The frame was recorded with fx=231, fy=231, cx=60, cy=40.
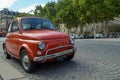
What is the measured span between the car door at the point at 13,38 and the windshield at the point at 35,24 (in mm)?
374

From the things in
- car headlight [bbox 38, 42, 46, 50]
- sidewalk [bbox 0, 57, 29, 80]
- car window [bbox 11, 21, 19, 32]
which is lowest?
sidewalk [bbox 0, 57, 29, 80]

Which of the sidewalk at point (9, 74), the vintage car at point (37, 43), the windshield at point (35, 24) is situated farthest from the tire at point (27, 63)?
the windshield at point (35, 24)

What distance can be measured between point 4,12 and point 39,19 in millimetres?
133517

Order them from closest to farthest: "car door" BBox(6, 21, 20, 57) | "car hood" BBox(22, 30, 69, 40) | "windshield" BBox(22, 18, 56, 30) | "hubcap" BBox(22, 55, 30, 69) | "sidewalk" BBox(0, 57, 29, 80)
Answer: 1. "sidewalk" BBox(0, 57, 29, 80)
2. "car hood" BBox(22, 30, 69, 40)
3. "hubcap" BBox(22, 55, 30, 69)
4. "windshield" BBox(22, 18, 56, 30)
5. "car door" BBox(6, 21, 20, 57)

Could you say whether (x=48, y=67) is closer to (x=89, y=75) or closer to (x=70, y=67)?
(x=70, y=67)

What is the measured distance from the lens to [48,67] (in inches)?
321

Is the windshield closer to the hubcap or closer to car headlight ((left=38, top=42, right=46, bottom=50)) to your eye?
the hubcap

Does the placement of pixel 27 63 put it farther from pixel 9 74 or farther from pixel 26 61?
pixel 9 74

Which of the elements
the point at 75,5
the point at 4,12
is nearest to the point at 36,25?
the point at 75,5

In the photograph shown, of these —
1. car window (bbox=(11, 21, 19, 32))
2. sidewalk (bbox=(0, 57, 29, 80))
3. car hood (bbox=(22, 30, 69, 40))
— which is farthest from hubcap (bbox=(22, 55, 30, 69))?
car window (bbox=(11, 21, 19, 32))

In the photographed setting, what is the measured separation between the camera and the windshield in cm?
832

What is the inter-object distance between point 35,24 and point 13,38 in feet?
3.44

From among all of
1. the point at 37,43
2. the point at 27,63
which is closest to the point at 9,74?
the point at 27,63

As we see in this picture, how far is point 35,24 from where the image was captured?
334 inches
